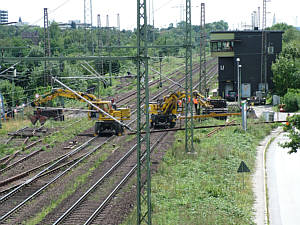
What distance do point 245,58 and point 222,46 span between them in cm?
293

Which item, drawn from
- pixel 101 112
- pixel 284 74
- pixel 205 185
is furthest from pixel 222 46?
pixel 205 185

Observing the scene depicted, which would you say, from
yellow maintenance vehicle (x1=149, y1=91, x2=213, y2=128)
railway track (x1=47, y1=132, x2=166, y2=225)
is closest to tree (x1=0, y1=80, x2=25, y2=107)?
yellow maintenance vehicle (x1=149, y1=91, x2=213, y2=128)

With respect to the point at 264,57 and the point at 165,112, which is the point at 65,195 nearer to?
the point at 165,112

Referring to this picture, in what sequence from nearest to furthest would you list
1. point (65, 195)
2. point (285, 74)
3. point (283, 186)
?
1. point (65, 195)
2. point (283, 186)
3. point (285, 74)

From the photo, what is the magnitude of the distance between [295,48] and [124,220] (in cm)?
4221

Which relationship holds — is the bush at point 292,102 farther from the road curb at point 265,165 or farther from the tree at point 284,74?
the road curb at point 265,165

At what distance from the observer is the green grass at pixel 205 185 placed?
50.8 ft

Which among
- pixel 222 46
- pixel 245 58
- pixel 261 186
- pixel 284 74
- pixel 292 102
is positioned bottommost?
pixel 261 186

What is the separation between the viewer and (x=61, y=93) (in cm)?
3033

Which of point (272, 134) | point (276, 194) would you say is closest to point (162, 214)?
point (276, 194)

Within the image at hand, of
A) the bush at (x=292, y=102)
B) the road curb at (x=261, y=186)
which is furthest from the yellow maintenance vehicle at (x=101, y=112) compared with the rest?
the bush at (x=292, y=102)

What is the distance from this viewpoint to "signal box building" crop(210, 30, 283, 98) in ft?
170

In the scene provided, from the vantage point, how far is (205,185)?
18.9 m

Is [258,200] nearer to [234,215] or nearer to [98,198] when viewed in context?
[234,215]
